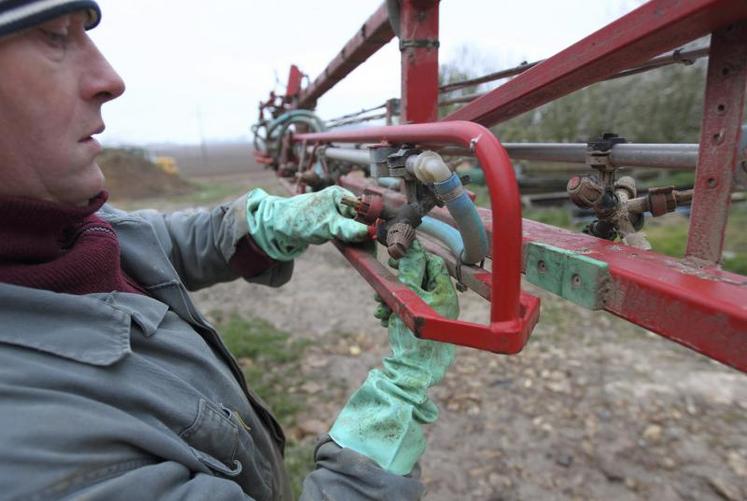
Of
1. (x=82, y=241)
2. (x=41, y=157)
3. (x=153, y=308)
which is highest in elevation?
(x=41, y=157)

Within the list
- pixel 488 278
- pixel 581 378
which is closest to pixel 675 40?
pixel 488 278

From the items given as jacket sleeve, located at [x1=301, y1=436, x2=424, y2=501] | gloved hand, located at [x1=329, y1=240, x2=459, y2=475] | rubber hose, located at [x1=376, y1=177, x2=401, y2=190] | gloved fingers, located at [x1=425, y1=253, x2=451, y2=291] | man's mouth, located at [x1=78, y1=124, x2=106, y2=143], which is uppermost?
man's mouth, located at [x1=78, y1=124, x2=106, y2=143]

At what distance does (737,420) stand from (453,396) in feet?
5.64

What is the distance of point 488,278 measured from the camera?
1.04 metres

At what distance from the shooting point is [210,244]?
5.42ft

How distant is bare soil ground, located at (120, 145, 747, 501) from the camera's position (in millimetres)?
2631

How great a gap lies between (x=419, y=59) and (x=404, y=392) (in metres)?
1.08

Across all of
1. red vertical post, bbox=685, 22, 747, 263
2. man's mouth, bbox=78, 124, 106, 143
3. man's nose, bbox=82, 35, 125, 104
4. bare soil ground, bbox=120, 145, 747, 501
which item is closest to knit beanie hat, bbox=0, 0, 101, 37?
man's nose, bbox=82, 35, 125, 104

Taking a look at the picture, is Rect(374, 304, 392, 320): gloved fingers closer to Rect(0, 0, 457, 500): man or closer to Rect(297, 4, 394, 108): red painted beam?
Rect(0, 0, 457, 500): man

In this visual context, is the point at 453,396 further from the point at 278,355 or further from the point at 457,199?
the point at 457,199

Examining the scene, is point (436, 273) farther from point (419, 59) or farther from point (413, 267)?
point (419, 59)

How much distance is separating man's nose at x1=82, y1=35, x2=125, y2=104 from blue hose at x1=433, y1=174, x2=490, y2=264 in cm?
68

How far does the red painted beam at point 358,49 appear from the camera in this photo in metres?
1.85

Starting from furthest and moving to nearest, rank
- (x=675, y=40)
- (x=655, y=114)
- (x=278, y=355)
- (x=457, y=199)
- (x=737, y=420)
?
(x=655, y=114)
(x=278, y=355)
(x=737, y=420)
(x=457, y=199)
(x=675, y=40)
